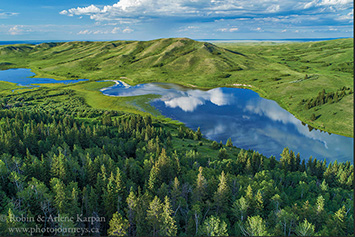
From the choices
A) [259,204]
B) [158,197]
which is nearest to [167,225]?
[158,197]

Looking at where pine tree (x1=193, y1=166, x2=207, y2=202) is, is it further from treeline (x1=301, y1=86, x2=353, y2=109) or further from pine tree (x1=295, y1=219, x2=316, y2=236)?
treeline (x1=301, y1=86, x2=353, y2=109)

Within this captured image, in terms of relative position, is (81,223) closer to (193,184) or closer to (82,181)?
(82,181)

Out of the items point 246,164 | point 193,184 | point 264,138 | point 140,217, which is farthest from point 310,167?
point 140,217

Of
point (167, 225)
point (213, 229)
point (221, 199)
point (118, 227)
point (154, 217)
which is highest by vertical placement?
point (118, 227)

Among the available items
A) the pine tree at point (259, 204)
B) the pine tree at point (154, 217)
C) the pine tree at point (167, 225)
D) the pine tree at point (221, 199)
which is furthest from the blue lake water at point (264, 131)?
the pine tree at point (154, 217)

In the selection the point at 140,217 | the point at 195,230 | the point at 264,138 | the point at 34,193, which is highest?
the point at 34,193

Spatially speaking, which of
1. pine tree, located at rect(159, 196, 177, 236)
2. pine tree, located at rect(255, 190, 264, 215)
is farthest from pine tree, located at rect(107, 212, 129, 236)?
pine tree, located at rect(255, 190, 264, 215)

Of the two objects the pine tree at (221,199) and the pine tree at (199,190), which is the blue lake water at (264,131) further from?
the pine tree at (199,190)

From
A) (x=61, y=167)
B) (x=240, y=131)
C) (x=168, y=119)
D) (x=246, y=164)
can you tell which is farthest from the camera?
(x=168, y=119)

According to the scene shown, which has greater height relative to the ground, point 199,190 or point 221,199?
point 199,190

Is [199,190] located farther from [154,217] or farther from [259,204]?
[154,217]

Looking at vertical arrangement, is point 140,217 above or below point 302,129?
above
